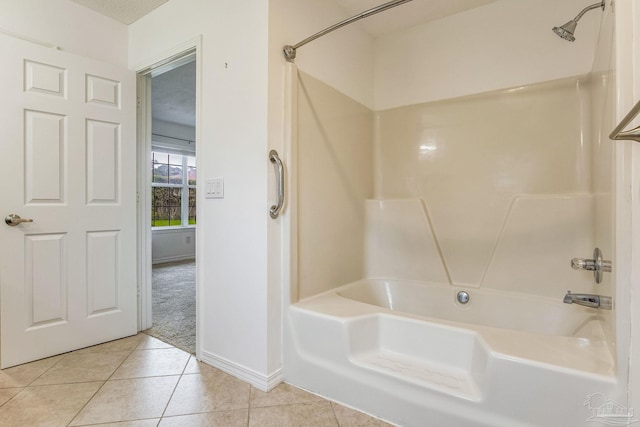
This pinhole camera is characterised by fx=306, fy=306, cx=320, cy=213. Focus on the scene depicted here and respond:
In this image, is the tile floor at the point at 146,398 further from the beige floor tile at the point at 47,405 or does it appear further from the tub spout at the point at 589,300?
the tub spout at the point at 589,300

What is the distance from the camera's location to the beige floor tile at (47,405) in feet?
4.31

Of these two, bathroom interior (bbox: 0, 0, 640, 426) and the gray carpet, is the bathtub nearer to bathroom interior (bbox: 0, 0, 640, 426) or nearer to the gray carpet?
bathroom interior (bbox: 0, 0, 640, 426)

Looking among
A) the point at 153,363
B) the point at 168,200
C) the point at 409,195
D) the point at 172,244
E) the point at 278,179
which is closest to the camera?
the point at 278,179

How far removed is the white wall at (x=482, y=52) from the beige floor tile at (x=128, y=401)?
7.64ft

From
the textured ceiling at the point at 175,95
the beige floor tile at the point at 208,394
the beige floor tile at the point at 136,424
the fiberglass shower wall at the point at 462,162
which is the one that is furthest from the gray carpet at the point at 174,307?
the textured ceiling at the point at 175,95

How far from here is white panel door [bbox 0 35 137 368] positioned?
1.75m

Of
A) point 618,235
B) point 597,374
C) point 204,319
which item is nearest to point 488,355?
point 597,374

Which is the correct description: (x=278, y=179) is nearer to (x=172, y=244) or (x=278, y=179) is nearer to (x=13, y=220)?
(x=13, y=220)

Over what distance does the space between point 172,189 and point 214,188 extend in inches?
174

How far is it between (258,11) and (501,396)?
200cm

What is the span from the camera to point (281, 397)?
1499 mm

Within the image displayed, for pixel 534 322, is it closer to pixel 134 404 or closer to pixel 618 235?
pixel 618 235

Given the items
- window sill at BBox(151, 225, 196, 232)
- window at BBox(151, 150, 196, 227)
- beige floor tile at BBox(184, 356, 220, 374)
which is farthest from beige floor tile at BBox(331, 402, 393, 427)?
window at BBox(151, 150, 196, 227)

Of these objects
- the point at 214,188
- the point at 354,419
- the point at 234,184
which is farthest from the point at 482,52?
the point at 354,419
